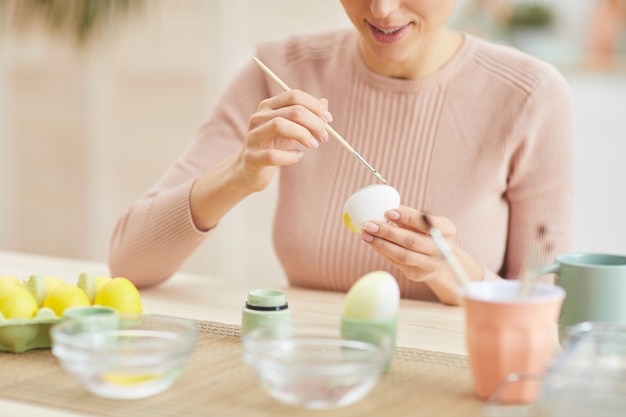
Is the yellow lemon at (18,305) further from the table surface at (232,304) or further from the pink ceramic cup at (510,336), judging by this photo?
the pink ceramic cup at (510,336)

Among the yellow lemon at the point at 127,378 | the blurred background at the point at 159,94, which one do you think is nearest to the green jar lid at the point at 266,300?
the yellow lemon at the point at 127,378

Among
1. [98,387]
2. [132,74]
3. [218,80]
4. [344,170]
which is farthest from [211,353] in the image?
[132,74]

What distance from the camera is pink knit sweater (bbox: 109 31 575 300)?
1614 millimetres

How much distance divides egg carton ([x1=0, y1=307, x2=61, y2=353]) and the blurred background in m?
2.11

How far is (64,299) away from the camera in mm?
1125

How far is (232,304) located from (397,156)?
1.57 ft

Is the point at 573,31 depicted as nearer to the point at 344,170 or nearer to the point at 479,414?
the point at 344,170

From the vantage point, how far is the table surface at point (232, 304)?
1.25 m

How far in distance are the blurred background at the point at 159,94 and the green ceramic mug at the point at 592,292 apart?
91.1 inches

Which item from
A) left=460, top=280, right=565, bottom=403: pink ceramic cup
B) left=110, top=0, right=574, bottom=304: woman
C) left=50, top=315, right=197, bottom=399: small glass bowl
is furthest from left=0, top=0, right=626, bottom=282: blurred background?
left=460, top=280, right=565, bottom=403: pink ceramic cup

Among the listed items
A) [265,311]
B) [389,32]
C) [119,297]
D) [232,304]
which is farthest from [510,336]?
[389,32]

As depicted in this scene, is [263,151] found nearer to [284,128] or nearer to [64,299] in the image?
[284,128]

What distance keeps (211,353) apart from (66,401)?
0.71 ft

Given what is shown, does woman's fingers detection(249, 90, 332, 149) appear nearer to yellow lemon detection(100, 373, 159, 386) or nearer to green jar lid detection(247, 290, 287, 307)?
green jar lid detection(247, 290, 287, 307)
